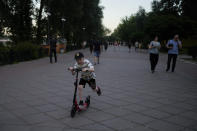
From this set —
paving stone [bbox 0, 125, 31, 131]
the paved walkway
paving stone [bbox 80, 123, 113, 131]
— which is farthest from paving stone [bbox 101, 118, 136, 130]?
paving stone [bbox 0, 125, 31, 131]

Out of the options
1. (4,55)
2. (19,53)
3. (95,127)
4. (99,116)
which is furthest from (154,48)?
(19,53)

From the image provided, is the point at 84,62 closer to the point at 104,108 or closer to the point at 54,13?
the point at 104,108

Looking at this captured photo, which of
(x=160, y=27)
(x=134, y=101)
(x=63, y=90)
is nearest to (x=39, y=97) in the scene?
(x=63, y=90)

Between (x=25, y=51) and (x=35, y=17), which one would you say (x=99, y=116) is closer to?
(x=25, y=51)

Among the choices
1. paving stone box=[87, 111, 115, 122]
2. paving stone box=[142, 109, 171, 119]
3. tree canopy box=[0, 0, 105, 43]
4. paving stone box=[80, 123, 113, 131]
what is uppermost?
tree canopy box=[0, 0, 105, 43]

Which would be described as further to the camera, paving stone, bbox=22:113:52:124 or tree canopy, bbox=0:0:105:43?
tree canopy, bbox=0:0:105:43

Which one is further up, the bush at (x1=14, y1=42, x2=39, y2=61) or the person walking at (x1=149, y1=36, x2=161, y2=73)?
the person walking at (x1=149, y1=36, x2=161, y2=73)

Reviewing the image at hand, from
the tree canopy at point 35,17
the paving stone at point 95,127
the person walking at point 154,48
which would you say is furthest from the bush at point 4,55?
the paving stone at point 95,127

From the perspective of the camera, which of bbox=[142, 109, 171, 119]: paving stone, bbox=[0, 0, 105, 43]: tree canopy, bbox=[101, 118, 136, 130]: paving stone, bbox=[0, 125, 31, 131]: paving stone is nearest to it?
bbox=[0, 125, 31, 131]: paving stone

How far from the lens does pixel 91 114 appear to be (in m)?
5.00

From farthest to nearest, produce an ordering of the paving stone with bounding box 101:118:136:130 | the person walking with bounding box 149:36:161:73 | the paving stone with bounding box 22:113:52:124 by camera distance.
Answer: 1. the person walking with bounding box 149:36:161:73
2. the paving stone with bounding box 22:113:52:124
3. the paving stone with bounding box 101:118:136:130

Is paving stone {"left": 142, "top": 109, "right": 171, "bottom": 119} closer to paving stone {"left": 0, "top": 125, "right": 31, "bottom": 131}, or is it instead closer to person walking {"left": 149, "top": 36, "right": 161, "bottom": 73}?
paving stone {"left": 0, "top": 125, "right": 31, "bottom": 131}

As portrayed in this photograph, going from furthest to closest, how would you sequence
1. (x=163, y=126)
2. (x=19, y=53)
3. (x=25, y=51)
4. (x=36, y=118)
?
(x=25, y=51), (x=19, y=53), (x=36, y=118), (x=163, y=126)

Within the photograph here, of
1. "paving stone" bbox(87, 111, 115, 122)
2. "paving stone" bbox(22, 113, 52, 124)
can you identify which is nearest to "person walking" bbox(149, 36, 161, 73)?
"paving stone" bbox(87, 111, 115, 122)
